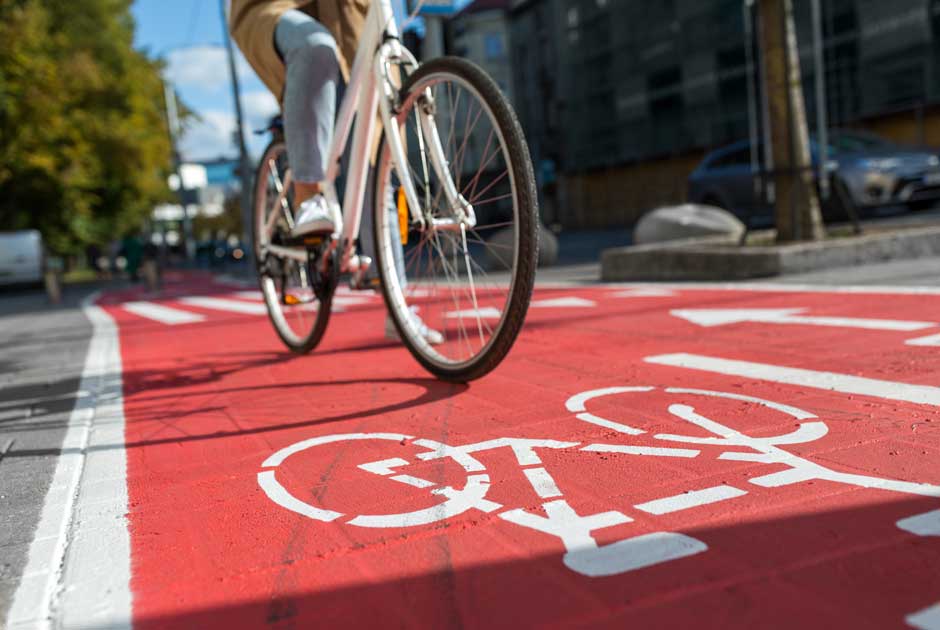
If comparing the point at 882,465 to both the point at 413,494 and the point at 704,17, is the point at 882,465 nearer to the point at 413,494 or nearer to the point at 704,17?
the point at 413,494

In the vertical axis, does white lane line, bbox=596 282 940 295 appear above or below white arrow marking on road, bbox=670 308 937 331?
above

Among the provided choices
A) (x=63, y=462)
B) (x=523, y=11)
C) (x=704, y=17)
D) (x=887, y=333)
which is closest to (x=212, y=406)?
(x=63, y=462)

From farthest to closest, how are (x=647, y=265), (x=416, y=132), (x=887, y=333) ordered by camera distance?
(x=647, y=265) < (x=887, y=333) < (x=416, y=132)

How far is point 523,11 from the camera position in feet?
164

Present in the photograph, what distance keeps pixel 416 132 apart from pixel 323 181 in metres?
0.66

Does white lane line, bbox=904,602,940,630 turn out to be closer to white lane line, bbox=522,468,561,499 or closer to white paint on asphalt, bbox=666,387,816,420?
white lane line, bbox=522,468,561,499

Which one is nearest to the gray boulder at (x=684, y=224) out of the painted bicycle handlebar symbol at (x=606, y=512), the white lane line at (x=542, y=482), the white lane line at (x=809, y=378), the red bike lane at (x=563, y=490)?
the red bike lane at (x=563, y=490)

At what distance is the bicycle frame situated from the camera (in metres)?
3.44

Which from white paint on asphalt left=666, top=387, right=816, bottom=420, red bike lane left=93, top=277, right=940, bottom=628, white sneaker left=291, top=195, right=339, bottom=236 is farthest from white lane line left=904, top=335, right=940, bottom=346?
white sneaker left=291, top=195, right=339, bottom=236

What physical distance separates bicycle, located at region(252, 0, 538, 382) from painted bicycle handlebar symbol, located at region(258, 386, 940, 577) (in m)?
0.62

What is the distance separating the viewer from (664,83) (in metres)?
38.3

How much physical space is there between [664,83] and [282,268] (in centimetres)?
3568

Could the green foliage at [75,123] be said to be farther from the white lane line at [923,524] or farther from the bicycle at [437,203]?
the white lane line at [923,524]

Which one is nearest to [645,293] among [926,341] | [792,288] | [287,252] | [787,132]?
[792,288]
